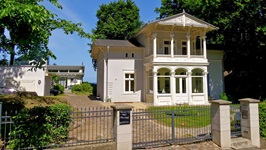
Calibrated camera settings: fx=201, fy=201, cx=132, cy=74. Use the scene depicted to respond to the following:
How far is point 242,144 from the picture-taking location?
7770 millimetres

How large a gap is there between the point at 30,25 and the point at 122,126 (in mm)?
3816

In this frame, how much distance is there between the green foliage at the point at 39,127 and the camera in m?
5.58

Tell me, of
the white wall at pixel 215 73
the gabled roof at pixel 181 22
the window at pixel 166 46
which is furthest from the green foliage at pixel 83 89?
the white wall at pixel 215 73

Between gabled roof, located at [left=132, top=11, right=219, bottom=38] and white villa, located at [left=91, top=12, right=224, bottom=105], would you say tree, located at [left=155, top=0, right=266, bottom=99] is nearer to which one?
white villa, located at [left=91, top=12, right=224, bottom=105]

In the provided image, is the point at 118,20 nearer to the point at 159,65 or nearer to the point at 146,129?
the point at 159,65

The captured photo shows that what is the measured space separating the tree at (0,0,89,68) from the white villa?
1243 centimetres

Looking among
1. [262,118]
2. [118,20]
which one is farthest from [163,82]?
[118,20]

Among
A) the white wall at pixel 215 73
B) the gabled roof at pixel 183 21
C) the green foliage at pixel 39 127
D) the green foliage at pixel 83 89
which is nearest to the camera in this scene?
the green foliage at pixel 39 127

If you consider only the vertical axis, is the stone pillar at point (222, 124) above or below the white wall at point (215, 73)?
below

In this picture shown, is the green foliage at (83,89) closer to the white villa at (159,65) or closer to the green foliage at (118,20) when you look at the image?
the green foliage at (118,20)

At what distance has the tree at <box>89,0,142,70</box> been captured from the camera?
33438mm

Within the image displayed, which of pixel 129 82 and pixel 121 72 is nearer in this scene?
pixel 121 72

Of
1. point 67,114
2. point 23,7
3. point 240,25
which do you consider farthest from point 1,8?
point 240,25

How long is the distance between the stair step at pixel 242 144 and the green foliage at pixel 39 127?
6.16 metres
